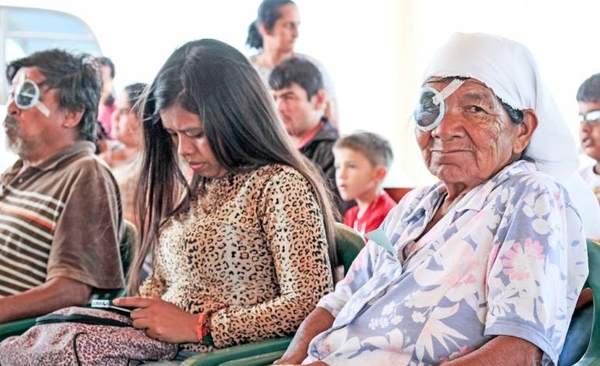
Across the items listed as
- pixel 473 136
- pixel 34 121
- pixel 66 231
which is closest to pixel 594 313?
pixel 473 136

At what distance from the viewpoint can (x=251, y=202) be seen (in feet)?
6.68

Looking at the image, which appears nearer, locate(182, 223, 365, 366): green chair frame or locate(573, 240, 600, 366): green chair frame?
locate(573, 240, 600, 366): green chair frame

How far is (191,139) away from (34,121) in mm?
769

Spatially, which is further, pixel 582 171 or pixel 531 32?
→ pixel 531 32

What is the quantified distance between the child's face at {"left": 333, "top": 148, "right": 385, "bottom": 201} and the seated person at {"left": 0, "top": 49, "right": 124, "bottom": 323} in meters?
1.15

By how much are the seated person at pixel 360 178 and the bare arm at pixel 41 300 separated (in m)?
1.37

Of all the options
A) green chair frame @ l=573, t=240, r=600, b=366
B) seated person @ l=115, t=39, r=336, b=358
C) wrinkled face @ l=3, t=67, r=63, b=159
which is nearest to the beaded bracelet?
seated person @ l=115, t=39, r=336, b=358

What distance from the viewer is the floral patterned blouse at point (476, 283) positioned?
147 cm

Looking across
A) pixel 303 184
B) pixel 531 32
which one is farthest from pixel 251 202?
pixel 531 32

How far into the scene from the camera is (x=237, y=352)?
1889 millimetres

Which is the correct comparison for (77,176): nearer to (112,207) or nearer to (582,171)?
(112,207)

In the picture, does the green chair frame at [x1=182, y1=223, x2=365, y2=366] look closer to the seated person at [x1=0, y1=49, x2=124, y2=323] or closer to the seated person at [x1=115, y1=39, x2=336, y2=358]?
the seated person at [x1=115, y1=39, x2=336, y2=358]

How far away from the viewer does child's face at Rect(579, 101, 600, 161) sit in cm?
355

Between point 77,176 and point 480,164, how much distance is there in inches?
49.0
